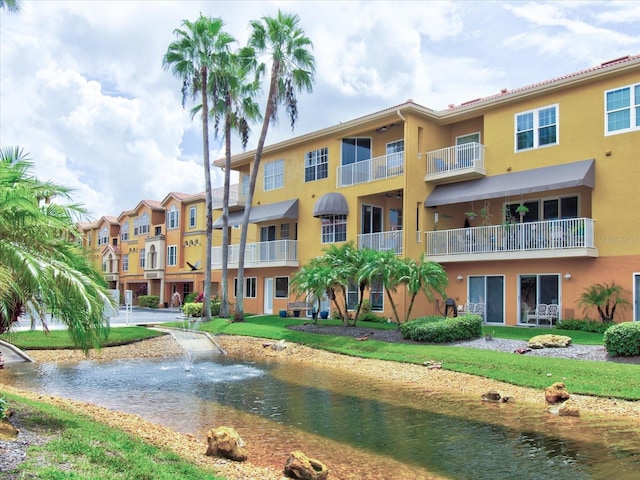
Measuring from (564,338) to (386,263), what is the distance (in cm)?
675

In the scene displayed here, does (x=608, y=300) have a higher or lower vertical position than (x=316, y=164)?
lower

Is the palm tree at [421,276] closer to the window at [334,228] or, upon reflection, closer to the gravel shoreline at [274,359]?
the gravel shoreline at [274,359]

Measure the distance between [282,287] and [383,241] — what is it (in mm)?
8731

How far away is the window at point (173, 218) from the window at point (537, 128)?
33.6 metres

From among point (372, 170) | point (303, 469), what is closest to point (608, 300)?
point (372, 170)

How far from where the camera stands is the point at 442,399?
13.0 metres

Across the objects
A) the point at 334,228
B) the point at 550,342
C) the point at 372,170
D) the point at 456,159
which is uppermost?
the point at 456,159

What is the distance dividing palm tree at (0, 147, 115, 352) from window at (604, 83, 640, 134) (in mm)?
19538

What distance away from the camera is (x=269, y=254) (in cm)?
3306

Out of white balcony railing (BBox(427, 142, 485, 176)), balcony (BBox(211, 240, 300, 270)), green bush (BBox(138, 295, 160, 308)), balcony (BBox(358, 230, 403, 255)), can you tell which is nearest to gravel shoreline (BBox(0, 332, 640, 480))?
balcony (BBox(358, 230, 403, 255))

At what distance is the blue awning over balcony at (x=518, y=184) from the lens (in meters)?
21.5

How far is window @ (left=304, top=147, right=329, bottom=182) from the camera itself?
31.1 meters

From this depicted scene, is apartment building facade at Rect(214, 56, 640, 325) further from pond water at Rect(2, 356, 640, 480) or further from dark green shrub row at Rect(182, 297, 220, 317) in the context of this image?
pond water at Rect(2, 356, 640, 480)

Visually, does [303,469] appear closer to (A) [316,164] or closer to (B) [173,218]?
(A) [316,164]
